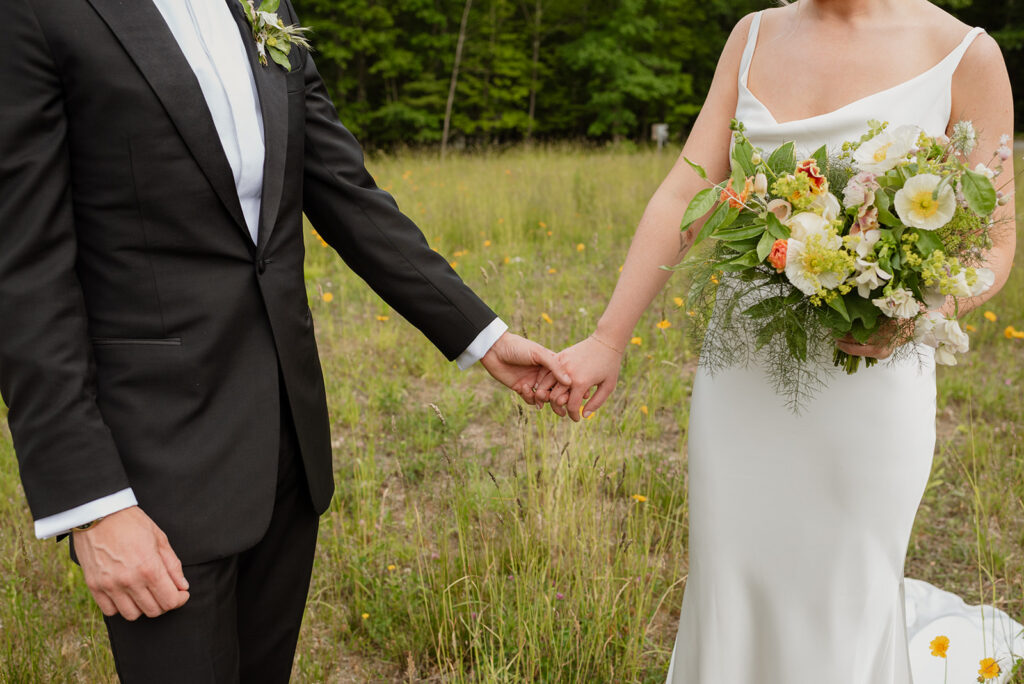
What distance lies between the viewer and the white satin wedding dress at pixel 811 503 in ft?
6.29

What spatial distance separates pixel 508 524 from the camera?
8.87 feet

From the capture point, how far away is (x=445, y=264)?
2043mm

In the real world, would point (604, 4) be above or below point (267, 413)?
above

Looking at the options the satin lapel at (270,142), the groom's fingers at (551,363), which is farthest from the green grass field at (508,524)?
the satin lapel at (270,142)

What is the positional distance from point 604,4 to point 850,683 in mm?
25284

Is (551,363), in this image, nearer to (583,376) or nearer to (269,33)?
(583,376)

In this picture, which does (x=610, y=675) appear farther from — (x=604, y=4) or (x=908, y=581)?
(x=604, y=4)

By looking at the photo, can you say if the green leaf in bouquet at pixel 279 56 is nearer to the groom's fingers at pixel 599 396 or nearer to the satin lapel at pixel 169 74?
the satin lapel at pixel 169 74

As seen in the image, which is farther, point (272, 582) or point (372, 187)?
point (372, 187)

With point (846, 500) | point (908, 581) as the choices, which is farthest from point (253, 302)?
point (908, 581)

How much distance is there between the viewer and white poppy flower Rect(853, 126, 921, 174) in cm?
149

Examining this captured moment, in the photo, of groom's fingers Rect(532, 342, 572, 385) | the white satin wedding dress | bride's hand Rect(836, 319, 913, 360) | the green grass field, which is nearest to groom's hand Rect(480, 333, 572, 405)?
groom's fingers Rect(532, 342, 572, 385)

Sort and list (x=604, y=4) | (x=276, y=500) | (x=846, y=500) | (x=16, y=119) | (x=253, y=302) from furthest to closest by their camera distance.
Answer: (x=604, y=4) < (x=846, y=500) < (x=276, y=500) < (x=253, y=302) < (x=16, y=119)

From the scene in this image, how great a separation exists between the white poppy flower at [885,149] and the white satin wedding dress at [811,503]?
0.35 meters
